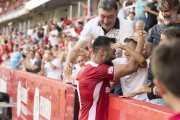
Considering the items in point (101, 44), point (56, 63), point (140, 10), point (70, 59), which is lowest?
point (56, 63)

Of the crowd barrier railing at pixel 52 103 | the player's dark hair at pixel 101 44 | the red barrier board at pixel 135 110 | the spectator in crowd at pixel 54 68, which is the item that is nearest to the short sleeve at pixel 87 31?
the player's dark hair at pixel 101 44

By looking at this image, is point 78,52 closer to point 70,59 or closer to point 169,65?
point 70,59

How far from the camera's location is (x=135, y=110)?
75.2 inches

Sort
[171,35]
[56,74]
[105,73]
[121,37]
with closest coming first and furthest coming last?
1. [171,35]
2. [105,73]
3. [121,37]
4. [56,74]

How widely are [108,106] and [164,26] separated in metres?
1.13

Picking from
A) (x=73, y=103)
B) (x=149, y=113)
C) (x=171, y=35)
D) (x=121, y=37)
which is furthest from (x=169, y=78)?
(x=121, y=37)

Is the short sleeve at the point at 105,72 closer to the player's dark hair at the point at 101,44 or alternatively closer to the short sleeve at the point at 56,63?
the player's dark hair at the point at 101,44

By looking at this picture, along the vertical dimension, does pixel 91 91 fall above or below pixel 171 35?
below

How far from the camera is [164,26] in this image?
2713mm

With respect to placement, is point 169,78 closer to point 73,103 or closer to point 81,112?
point 81,112

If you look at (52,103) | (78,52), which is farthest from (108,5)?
(52,103)

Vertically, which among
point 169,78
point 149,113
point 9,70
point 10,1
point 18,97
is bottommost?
point 18,97

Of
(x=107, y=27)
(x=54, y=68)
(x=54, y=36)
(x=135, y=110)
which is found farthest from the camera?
(x=54, y=36)

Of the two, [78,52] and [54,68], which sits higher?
[78,52]
